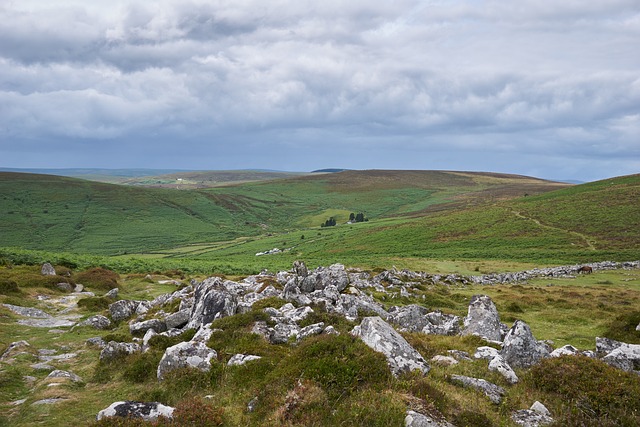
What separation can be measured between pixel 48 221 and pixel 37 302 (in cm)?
15752

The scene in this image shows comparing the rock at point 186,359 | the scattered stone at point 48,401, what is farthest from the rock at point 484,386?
the scattered stone at point 48,401

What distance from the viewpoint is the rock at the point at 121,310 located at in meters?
28.7

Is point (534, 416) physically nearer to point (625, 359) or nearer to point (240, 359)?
point (625, 359)

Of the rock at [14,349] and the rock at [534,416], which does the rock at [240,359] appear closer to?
the rock at [534,416]

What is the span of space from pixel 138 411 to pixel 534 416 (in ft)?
38.0

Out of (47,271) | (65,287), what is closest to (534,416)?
(65,287)

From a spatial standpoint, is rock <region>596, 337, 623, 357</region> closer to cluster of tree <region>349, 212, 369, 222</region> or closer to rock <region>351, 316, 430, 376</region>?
rock <region>351, 316, 430, 376</region>

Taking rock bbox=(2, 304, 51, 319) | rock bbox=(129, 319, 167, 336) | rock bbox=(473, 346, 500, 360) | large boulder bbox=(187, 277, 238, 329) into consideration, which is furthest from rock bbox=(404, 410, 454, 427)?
rock bbox=(2, 304, 51, 319)

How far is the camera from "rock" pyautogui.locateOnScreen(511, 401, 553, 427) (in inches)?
434

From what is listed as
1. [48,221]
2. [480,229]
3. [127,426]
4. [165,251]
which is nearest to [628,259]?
[480,229]

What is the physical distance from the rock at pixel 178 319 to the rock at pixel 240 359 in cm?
952

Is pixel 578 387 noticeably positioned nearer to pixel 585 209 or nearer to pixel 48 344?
pixel 48 344

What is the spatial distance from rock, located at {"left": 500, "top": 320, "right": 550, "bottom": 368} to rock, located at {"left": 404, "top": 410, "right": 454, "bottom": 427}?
7402mm

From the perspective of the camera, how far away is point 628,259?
7038 cm
